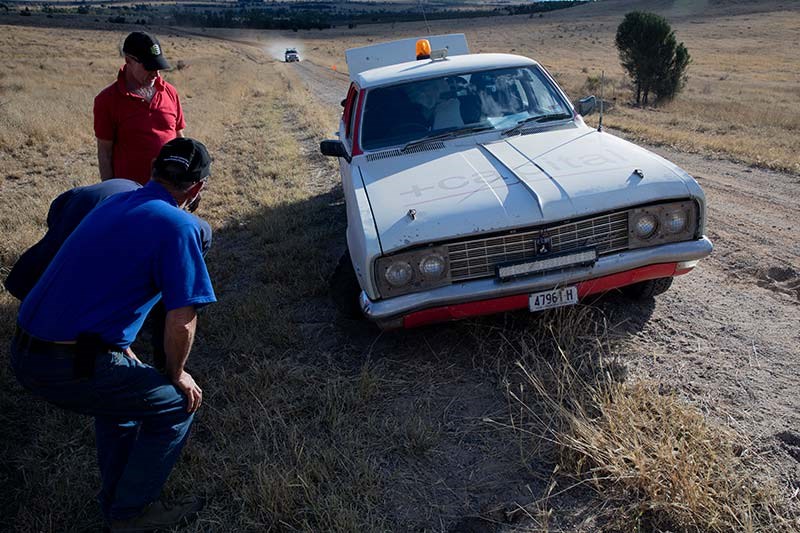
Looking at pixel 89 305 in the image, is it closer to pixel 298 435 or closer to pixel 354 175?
pixel 298 435

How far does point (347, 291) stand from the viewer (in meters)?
3.91

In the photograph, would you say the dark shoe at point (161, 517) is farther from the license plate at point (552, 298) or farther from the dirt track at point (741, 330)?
the dirt track at point (741, 330)

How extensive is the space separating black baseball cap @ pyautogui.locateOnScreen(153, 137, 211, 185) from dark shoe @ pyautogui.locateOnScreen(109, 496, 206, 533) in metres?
1.41

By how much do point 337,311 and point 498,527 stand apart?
7.63 ft

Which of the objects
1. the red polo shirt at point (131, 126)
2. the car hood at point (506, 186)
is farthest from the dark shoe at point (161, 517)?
the red polo shirt at point (131, 126)

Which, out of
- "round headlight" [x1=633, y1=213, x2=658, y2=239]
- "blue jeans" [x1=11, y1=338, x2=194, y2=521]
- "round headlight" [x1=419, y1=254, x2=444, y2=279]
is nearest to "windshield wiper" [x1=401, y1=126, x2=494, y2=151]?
"round headlight" [x1=419, y1=254, x2=444, y2=279]

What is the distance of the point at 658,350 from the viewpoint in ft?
11.6

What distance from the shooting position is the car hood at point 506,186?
10.7 feet

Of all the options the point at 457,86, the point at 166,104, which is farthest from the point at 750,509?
the point at 166,104

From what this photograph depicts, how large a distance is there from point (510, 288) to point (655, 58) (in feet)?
69.2

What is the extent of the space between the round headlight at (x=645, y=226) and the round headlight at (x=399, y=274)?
4.44 feet

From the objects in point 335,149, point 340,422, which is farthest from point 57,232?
point 335,149

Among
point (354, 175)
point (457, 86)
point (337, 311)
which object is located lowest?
point (337, 311)

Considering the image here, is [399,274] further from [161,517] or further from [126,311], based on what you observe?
[161,517]
